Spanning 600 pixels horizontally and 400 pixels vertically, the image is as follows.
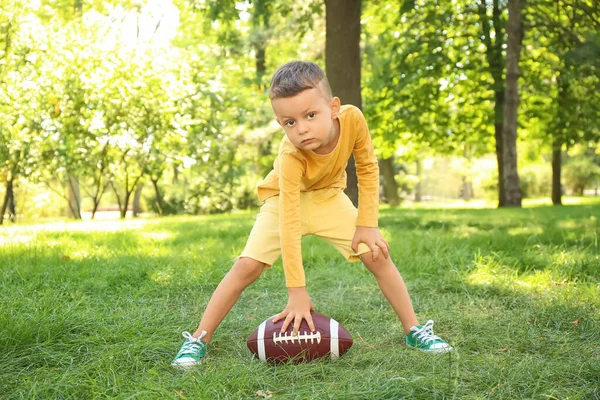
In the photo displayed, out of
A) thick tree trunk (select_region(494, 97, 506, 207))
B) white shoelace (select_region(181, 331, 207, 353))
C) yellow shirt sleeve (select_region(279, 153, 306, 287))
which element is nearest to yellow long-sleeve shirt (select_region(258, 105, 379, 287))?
yellow shirt sleeve (select_region(279, 153, 306, 287))

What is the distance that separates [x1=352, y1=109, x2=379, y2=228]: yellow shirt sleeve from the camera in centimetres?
329

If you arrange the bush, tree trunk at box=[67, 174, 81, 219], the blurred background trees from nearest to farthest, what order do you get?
the blurred background trees
tree trunk at box=[67, 174, 81, 219]
the bush

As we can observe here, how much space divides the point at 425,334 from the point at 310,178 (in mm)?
1001

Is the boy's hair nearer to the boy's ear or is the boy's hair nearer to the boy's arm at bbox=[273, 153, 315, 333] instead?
the boy's ear

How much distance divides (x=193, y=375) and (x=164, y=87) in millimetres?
15945

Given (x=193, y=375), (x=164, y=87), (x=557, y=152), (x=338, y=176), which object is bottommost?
(x=193, y=375)

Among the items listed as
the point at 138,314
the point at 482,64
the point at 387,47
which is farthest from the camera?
the point at 387,47

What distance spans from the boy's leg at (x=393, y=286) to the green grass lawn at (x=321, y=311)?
0.56 ft

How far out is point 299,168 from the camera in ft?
10.3

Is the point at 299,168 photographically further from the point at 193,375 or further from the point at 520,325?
the point at 520,325

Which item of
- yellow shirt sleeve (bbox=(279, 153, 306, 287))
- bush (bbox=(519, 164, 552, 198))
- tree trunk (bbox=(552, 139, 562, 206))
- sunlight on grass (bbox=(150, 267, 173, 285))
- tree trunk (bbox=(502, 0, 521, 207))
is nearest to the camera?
yellow shirt sleeve (bbox=(279, 153, 306, 287))

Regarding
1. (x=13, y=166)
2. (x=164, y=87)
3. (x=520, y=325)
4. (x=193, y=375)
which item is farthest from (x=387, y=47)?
(x=193, y=375)

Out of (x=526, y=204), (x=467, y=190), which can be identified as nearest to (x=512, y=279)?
(x=526, y=204)

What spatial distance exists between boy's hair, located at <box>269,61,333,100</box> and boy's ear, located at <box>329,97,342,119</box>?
0.49ft
